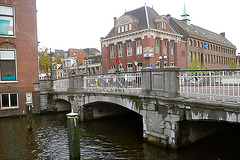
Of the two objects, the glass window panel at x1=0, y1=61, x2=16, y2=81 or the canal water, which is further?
the glass window panel at x1=0, y1=61, x2=16, y2=81

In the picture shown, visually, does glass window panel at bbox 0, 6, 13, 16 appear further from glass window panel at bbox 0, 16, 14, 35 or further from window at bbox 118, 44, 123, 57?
window at bbox 118, 44, 123, 57

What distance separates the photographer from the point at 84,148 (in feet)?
31.8

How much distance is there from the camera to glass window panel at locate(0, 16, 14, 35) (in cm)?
1708

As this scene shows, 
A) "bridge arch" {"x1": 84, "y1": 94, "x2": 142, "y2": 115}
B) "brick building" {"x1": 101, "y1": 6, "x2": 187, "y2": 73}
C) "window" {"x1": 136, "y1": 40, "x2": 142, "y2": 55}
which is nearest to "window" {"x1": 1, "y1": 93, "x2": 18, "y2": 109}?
"bridge arch" {"x1": 84, "y1": 94, "x2": 142, "y2": 115}

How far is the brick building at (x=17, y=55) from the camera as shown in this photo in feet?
56.4

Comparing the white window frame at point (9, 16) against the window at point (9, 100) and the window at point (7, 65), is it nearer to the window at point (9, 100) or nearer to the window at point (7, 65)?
the window at point (7, 65)

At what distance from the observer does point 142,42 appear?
30250 mm

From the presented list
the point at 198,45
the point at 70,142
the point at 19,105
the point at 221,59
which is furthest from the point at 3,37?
the point at 221,59

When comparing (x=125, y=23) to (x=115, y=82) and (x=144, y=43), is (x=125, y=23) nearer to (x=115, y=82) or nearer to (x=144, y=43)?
(x=144, y=43)

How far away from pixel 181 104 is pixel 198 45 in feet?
130

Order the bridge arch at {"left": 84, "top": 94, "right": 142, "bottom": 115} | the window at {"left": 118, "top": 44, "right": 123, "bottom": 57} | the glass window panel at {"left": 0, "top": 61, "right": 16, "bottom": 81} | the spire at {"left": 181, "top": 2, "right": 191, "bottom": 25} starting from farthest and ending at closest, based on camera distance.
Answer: the spire at {"left": 181, "top": 2, "right": 191, "bottom": 25}, the window at {"left": 118, "top": 44, "right": 123, "bottom": 57}, the glass window panel at {"left": 0, "top": 61, "right": 16, "bottom": 81}, the bridge arch at {"left": 84, "top": 94, "right": 142, "bottom": 115}

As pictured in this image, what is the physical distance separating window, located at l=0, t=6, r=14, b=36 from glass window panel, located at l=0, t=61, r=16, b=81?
2466 millimetres

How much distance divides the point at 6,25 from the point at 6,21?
1.12 ft

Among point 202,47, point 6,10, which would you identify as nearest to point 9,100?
point 6,10
